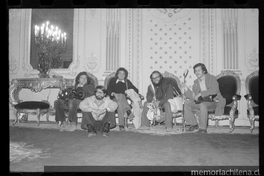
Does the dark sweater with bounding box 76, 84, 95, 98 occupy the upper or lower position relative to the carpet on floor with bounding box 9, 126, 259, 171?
upper

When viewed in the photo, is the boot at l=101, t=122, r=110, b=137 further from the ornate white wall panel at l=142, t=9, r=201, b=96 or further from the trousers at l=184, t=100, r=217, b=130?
the trousers at l=184, t=100, r=217, b=130

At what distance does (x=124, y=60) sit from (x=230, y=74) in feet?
7.82

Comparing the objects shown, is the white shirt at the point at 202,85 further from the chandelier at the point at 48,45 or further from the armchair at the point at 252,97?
the chandelier at the point at 48,45

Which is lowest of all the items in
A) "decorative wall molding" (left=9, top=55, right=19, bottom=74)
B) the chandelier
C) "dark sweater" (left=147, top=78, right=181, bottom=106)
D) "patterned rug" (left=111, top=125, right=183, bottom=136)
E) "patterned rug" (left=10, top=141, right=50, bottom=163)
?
"patterned rug" (left=10, top=141, right=50, bottom=163)

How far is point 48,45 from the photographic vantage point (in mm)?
5113

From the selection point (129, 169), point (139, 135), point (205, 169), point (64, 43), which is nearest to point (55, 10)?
point (64, 43)

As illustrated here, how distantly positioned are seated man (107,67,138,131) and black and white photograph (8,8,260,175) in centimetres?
2

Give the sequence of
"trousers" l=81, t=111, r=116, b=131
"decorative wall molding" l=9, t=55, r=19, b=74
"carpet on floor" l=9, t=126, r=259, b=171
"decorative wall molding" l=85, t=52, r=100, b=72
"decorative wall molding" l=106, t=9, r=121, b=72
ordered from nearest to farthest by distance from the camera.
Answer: "carpet on floor" l=9, t=126, r=259, b=171 → "trousers" l=81, t=111, r=116, b=131 → "decorative wall molding" l=9, t=55, r=19, b=74 → "decorative wall molding" l=106, t=9, r=121, b=72 → "decorative wall molding" l=85, t=52, r=100, b=72

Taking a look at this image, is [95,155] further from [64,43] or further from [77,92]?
[64,43]

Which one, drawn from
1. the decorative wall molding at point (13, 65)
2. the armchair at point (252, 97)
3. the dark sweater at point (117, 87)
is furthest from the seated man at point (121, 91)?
the armchair at point (252, 97)

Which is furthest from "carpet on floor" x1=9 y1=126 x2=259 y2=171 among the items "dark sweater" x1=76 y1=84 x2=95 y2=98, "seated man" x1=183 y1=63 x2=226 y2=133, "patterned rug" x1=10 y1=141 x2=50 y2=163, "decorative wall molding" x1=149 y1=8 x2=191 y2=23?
"decorative wall molding" x1=149 y1=8 x2=191 y2=23

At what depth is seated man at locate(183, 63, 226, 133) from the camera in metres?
4.75

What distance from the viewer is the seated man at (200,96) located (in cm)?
475

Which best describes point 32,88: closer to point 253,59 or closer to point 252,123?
point 252,123
